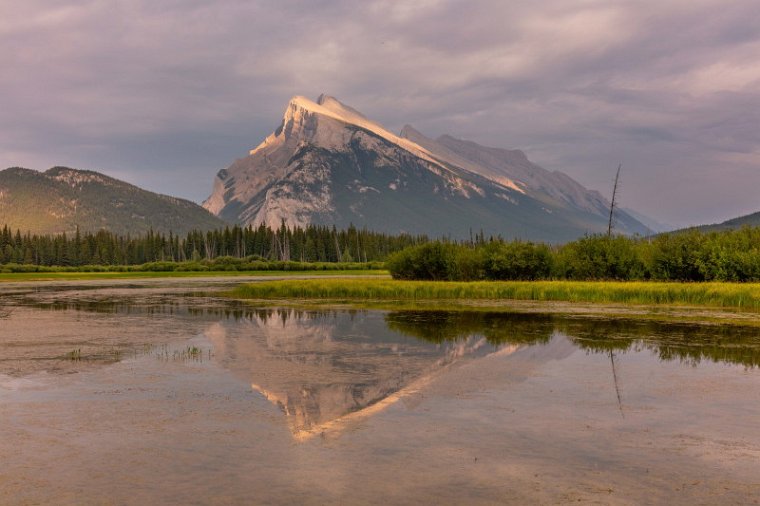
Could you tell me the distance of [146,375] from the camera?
20.5 m

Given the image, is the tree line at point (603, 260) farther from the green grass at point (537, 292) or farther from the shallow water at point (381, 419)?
the shallow water at point (381, 419)

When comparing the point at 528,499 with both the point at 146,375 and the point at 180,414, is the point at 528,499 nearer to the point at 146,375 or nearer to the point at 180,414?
the point at 180,414

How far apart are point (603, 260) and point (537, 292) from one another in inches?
470

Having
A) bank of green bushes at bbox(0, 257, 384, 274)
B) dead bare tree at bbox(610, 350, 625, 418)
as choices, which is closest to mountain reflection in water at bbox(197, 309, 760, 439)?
dead bare tree at bbox(610, 350, 625, 418)

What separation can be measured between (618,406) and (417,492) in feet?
26.6

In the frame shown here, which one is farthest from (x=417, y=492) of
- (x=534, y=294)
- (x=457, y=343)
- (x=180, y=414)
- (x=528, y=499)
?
(x=534, y=294)

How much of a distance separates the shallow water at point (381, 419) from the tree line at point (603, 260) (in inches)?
1074

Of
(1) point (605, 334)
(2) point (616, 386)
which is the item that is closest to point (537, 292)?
(1) point (605, 334)

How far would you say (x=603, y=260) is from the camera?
203 ft

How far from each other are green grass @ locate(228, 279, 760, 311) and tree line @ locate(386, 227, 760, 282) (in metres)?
5.88

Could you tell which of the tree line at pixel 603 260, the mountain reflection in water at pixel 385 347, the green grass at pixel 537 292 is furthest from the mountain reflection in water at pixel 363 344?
the tree line at pixel 603 260

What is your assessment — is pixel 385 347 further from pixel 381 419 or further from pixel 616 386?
pixel 381 419

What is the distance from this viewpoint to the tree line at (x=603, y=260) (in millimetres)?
54219

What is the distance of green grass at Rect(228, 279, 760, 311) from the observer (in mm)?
45503
